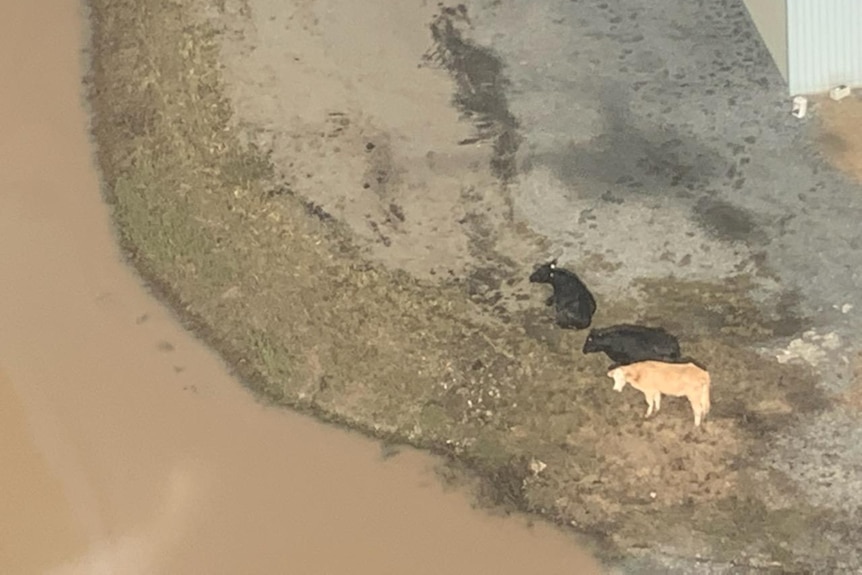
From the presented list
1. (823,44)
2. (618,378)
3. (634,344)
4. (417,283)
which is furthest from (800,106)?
(417,283)

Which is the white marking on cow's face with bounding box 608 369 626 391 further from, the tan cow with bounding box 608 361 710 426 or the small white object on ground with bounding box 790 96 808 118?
the small white object on ground with bounding box 790 96 808 118

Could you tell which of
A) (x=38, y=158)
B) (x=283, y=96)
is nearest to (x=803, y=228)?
(x=283, y=96)

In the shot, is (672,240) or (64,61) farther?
(64,61)

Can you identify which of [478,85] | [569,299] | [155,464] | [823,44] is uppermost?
[823,44]

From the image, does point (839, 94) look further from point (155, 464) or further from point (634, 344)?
point (155, 464)

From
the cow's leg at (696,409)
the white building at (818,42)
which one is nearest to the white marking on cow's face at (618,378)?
the cow's leg at (696,409)

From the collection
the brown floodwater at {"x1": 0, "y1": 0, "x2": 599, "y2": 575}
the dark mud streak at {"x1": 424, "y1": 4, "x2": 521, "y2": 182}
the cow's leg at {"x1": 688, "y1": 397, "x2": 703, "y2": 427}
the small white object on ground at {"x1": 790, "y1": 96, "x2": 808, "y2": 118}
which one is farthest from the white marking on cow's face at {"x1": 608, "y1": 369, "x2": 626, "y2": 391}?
the small white object on ground at {"x1": 790, "y1": 96, "x2": 808, "y2": 118}

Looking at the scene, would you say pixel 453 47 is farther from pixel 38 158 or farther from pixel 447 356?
pixel 38 158
